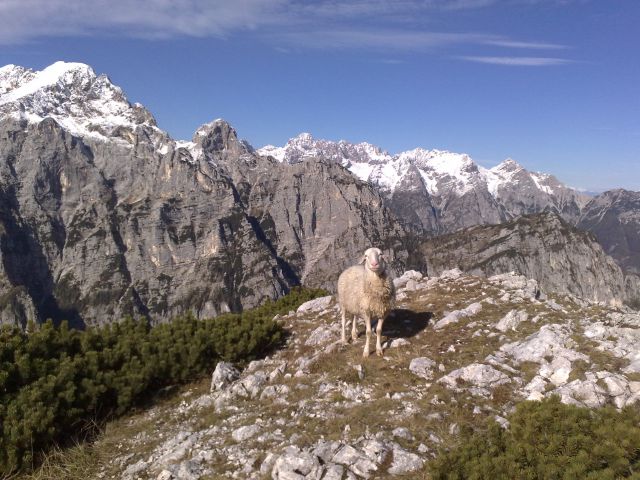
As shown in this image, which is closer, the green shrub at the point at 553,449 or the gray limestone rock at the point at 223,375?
the green shrub at the point at 553,449

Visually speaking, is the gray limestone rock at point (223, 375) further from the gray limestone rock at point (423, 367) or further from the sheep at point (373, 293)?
the gray limestone rock at point (423, 367)

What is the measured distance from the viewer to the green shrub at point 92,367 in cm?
1409

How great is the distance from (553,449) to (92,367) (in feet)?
53.2

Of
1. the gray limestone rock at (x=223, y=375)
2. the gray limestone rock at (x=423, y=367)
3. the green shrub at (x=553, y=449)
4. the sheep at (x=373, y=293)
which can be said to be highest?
the sheep at (x=373, y=293)

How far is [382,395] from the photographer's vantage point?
47.8 ft

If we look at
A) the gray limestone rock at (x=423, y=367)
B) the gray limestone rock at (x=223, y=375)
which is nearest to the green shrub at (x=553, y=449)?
the gray limestone rock at (x=423, y=367)

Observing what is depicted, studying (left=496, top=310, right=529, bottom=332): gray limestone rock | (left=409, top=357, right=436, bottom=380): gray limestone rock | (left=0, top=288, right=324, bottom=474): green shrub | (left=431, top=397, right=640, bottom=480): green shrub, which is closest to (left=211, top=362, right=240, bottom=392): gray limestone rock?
(left=0, top=288, right=324, bottom=474): green shrub

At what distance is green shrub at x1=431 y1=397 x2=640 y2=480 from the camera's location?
8.17 m

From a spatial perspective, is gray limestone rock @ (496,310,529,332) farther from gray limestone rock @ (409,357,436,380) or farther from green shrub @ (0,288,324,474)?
green shrub @ (0,288,324,474)

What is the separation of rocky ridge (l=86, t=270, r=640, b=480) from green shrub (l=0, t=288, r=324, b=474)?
4.23ft

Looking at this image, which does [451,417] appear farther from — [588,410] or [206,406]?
[206,406]

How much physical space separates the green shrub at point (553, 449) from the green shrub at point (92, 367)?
41.2ft

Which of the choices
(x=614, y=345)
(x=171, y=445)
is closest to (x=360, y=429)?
(x=171, y=445)

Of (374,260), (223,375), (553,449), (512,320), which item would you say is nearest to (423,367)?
(374,260)
